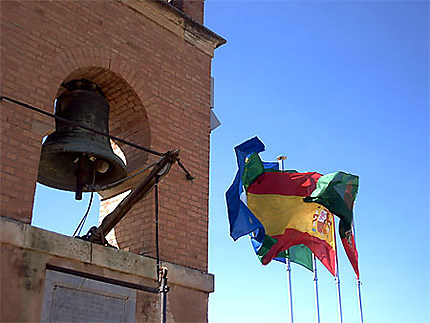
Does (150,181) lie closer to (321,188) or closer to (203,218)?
(203,218)

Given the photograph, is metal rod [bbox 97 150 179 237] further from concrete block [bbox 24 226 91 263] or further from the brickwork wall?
the brickwork wall

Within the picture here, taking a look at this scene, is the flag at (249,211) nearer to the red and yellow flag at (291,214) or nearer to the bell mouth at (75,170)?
the red and yellow flag at (291,214)

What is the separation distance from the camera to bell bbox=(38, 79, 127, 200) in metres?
6.38

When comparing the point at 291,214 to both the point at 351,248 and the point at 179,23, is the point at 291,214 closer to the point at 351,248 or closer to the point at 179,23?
the point at 351,248

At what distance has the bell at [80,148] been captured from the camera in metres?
6.38

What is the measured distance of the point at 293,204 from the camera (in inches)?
382

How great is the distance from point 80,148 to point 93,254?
1111mm

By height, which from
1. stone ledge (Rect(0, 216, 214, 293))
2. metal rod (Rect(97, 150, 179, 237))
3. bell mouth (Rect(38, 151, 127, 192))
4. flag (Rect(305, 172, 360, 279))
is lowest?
stone ledge (Rect(0, 216, 214, 293))

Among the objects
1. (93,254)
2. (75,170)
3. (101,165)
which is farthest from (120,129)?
(93,254)

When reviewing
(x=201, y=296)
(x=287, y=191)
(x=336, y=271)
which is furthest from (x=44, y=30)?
(x=336, y=271)

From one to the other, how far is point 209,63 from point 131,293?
11.0ft

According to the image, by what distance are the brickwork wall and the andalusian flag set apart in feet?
5.35

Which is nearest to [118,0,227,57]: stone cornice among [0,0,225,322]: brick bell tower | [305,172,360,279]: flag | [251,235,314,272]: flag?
[0,0,225,322]: brick bell tower

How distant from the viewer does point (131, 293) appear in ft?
19.8
